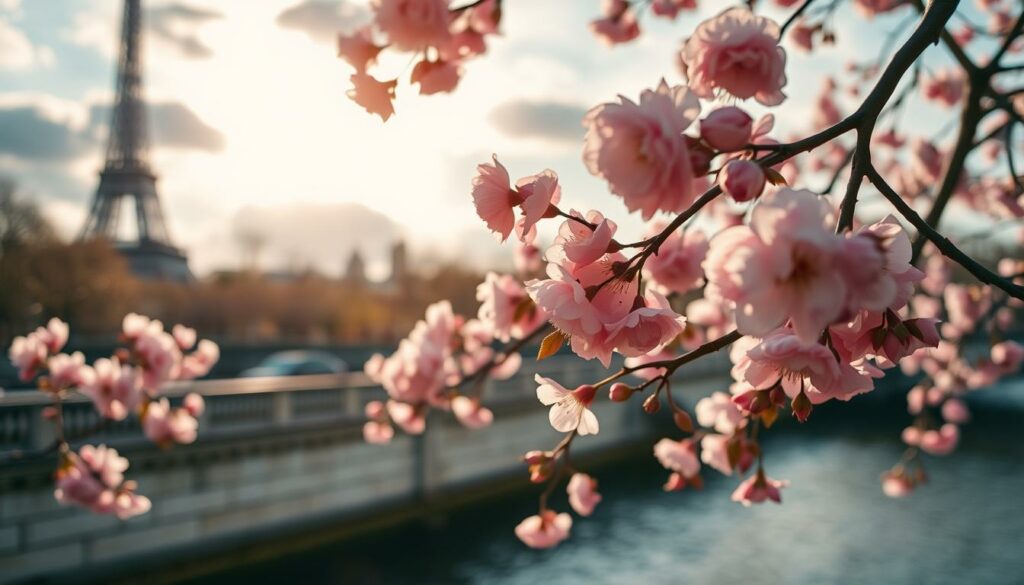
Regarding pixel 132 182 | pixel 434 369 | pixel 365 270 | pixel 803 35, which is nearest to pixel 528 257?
pixel 434 369

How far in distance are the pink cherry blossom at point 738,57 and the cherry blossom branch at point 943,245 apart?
23cm

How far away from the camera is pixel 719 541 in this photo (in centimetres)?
1662

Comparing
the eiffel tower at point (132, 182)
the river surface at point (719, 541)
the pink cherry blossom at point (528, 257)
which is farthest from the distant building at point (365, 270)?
the pink cherry blossom at point (528, 257)

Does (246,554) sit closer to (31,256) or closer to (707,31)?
(707,31)

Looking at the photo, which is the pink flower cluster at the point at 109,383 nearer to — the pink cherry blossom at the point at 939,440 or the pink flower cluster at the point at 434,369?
the pink flower cluster at the point at 434,369

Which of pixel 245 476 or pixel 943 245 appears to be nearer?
pixel 943 245

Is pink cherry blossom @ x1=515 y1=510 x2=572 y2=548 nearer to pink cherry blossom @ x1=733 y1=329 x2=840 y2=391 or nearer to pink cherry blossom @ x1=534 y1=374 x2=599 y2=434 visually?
pink cherry blossom @ x1=534 y1=374 x2=599 y2=434

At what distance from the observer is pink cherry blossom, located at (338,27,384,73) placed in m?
2.04

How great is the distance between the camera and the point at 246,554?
12758 millimetres

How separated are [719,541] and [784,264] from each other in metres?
16.9

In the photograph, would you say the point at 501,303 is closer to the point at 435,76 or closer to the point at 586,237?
the point at 435,76

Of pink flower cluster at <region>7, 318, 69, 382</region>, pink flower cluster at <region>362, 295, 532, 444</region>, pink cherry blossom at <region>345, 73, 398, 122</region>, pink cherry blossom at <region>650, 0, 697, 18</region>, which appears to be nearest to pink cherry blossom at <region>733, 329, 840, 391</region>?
pink cherry blossom at <region>345, 73, 398, 122</region>

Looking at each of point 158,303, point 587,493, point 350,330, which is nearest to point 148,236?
point 158,303

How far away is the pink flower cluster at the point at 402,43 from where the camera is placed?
194cm
